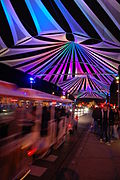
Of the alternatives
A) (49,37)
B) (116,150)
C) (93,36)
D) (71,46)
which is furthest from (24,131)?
(71,46)

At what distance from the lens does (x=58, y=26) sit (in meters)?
8.12

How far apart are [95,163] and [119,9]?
5.72m

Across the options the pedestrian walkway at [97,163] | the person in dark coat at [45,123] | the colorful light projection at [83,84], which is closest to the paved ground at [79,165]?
the pedestrian walkway at [97,163]

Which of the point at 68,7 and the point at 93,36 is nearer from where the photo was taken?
the point at 68,7

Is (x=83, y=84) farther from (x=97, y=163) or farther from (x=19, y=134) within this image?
(x=19, y=134)

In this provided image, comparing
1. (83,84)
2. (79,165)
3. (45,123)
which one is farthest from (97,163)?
(83,84)

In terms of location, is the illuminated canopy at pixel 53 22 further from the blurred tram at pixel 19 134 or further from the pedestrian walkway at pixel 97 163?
the pedestrian walkway at pixel 97 163

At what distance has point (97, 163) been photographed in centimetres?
576

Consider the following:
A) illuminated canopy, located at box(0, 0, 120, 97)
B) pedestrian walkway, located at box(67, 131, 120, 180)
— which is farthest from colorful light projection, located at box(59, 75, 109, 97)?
pedestrian walkway, located at box(67, 131, 120, 180)

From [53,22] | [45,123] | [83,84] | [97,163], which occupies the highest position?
[53,22]

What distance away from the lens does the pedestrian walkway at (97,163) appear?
15.7 ft

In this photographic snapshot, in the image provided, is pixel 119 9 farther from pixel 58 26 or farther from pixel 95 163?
pixel 95 163

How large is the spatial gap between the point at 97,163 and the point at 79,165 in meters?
0.71

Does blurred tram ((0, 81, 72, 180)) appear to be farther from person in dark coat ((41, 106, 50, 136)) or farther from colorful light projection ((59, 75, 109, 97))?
colorful light projection ((59, 75, 109, 97))
